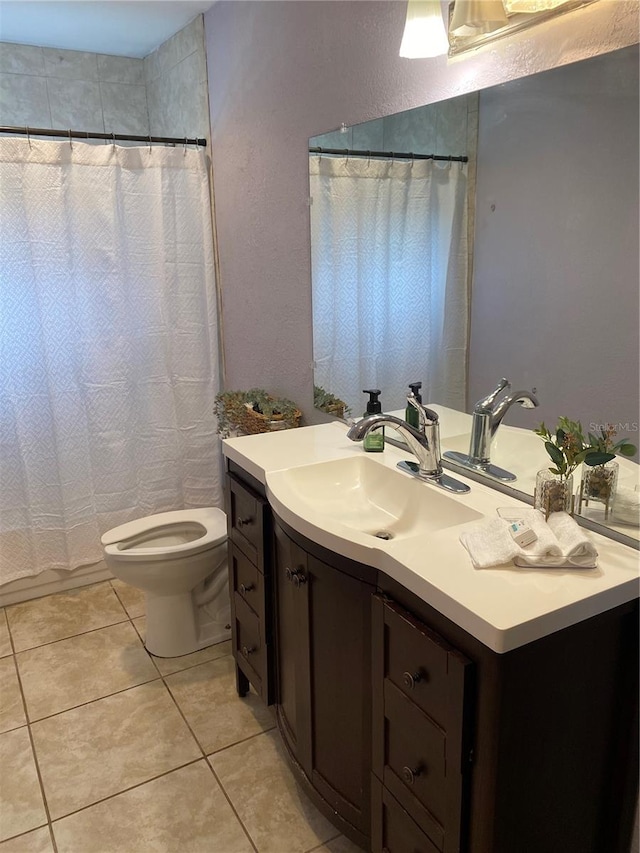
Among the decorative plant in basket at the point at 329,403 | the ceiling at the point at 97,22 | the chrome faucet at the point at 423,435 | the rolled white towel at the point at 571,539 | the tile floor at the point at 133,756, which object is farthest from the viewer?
the ceiling at the point at 97,22

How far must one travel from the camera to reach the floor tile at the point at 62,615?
2.52 m

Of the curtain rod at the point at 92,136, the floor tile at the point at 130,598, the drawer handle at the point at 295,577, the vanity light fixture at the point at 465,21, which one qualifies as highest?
the curtain rod at the point at 92,136

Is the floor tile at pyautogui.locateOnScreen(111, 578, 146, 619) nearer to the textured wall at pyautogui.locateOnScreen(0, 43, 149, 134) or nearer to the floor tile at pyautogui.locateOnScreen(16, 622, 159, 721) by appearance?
the floor tile at pyautogui.locateOnScreen(16, 622, 159, 721)

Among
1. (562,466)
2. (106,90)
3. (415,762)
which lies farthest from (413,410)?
(106,90)

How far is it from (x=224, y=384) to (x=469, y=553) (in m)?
1.93

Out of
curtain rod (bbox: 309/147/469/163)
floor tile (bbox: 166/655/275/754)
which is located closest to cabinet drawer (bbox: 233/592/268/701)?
floor tile (bbox: 166/655/275/754)

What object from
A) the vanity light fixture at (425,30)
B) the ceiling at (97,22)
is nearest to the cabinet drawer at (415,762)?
the vanity light fixture at (425,30)

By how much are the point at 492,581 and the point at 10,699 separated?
183cm

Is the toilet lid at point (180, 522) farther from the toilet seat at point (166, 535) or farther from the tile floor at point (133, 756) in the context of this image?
the tile floor at point (133, 756)

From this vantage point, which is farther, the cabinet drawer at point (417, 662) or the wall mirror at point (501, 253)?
the wall mirror at point (501, 253)

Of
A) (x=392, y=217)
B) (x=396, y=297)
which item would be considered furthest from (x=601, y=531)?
(x=392, y=217)

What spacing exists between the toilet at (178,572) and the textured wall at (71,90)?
1950 millimetres

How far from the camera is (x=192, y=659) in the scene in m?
2.35

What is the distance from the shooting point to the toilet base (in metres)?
2.33
